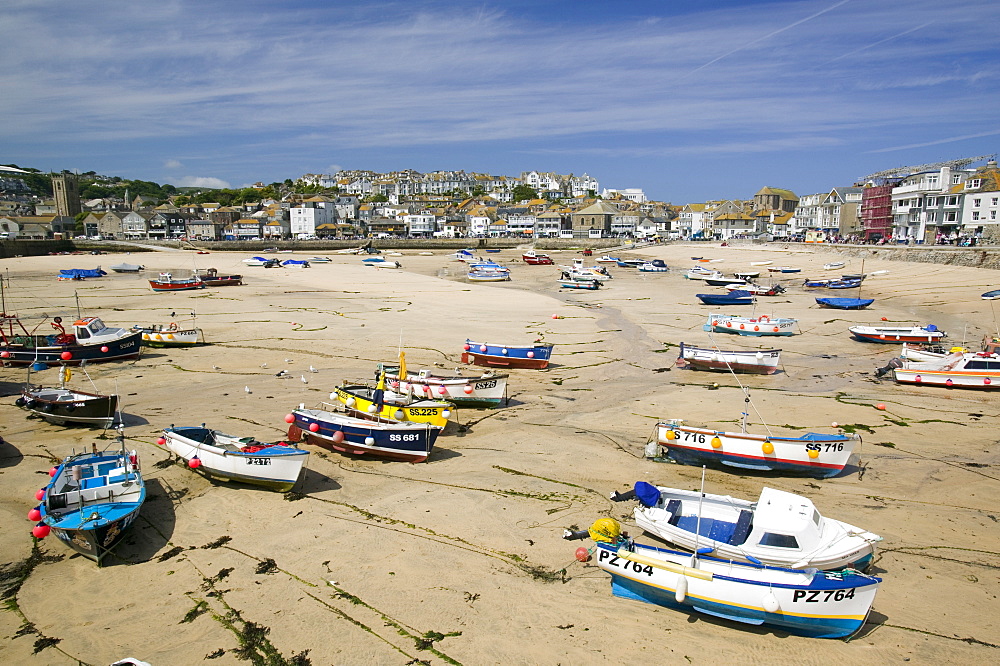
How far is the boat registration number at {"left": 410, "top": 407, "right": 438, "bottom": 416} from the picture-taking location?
47.9 feet

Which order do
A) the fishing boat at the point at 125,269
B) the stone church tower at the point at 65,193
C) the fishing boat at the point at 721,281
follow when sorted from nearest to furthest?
the fishing boat at the point at 721,281, the fishing boat at the point at 125,269, the stone church tower at the point at 65,193

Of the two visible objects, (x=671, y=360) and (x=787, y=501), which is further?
(x=671, y=360)

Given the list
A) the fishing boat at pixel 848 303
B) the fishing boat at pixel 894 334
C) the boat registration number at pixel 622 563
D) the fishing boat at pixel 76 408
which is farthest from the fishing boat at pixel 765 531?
the fishing boat at pixel 848 303

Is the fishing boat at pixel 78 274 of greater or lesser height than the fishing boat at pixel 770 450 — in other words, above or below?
above

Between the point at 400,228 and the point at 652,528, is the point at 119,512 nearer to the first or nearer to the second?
the point at 652,528

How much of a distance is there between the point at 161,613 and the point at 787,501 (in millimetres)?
9317

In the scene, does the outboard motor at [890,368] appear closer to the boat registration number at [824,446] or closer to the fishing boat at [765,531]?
the boat registration number at [824,446]

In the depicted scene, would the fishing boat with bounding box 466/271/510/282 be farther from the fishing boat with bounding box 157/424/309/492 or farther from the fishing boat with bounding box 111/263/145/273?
the fishing boat with bounding box 157/424/309/492

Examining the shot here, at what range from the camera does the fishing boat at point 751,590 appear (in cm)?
791

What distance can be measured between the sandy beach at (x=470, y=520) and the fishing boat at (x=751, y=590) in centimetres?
27

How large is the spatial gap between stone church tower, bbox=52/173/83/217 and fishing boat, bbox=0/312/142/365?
117 metres

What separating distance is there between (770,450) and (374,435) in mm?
8494

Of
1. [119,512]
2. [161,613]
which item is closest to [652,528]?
[161,613]

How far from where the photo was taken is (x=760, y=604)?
26.3ft
